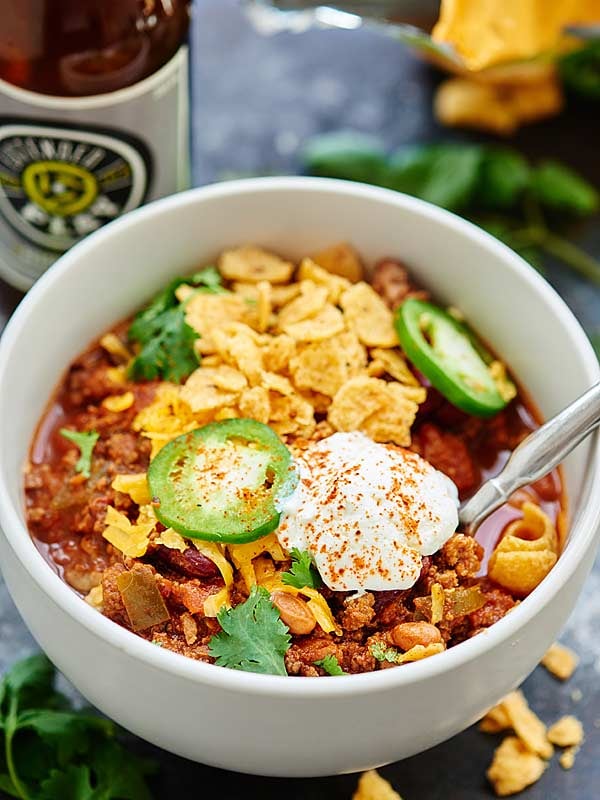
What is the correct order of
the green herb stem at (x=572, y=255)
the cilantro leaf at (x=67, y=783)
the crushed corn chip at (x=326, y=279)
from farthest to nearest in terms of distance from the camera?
the green herb stem at (x=572, y=255), the crushed corn chip at (x=326, y=279), the cilantro leaf at (x=67, y=783)

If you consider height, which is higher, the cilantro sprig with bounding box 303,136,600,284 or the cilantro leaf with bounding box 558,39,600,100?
the cilantro leaf with bounding box 558,39,600,100

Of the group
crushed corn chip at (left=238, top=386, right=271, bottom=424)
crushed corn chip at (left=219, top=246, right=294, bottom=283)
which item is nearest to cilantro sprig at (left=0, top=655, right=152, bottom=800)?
crushed corn chip at (left=238, top=386, right=271, bottom=424)

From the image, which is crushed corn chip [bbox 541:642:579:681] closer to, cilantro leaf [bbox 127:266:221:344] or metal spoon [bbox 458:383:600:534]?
metal spoon [bbox 458:383:600:534]

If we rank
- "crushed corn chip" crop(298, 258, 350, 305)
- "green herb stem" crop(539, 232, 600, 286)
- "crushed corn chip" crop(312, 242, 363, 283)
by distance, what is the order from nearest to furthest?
"crushed corn chip" crop(298, 258, 350, 305) → "crushed corn chip" crop(312, 242, 363, 283) → "green herb stem" crop(539, 232, 600, 286)

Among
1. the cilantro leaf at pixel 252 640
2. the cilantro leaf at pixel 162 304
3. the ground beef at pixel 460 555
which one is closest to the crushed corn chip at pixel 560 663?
the ground beef at pixel 460 555

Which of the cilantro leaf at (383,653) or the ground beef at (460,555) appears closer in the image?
the cilantro leaf at (383,653)

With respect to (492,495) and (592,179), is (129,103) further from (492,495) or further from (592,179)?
(592,179)

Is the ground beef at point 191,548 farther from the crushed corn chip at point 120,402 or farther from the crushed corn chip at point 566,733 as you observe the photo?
the crushed corn chip at point 566,733
